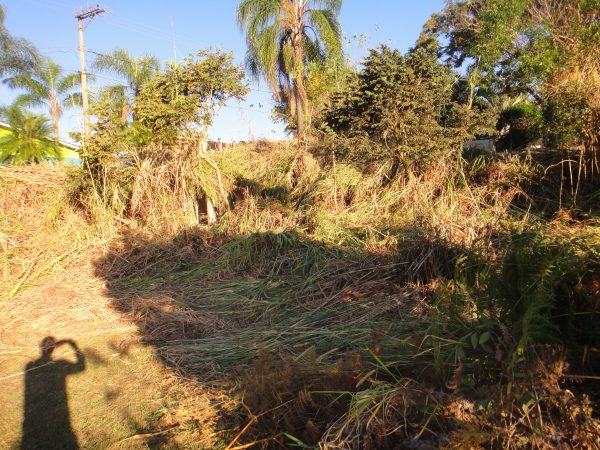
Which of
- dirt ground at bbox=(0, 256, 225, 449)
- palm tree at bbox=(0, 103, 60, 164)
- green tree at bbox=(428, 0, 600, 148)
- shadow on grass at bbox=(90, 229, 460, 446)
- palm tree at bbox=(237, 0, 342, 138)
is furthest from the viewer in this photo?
palm tree at bbox=(237, 0, 342, 138)

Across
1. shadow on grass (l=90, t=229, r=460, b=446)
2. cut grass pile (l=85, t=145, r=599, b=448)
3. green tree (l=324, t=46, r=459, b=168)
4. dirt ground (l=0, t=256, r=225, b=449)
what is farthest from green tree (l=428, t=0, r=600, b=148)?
dirt ground (l=0, t=256, r=225, b=449)

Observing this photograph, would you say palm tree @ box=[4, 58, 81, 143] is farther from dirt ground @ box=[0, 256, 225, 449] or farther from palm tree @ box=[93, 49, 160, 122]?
dirt ground @ box=[0, 256, 225, 449]

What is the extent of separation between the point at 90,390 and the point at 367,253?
2.76m

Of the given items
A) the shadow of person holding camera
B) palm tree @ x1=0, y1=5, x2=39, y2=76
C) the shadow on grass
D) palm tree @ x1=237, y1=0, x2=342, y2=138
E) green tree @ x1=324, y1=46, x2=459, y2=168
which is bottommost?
the shadow of person holding camera

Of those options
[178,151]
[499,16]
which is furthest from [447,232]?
[499,16]

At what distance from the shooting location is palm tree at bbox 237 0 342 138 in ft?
63.0

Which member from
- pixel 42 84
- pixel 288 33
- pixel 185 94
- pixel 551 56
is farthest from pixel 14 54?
pixel 551 56

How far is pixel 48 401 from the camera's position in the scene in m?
3.07

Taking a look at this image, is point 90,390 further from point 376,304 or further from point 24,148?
point 24,148

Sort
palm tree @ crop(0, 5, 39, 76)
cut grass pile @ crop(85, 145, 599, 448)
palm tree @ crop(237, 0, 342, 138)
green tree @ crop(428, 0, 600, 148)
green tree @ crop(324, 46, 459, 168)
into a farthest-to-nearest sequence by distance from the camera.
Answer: palm tree @ crop(0, 5, 39, 76)
palm tree @ crop(237, 0, 342, 138)
green tree @ crop(324, 46, 459, 168)
green tree @ crop(428, 0, 600, 148)
cut grass pile @ crop(85, 145, 599, 448)

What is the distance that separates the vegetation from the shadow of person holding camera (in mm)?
566

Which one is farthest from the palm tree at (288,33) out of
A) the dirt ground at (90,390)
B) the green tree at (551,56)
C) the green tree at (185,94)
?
the dirt ground at (90,390)

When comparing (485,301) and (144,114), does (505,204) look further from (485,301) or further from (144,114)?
(144,114)

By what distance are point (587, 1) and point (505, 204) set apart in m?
5.22
